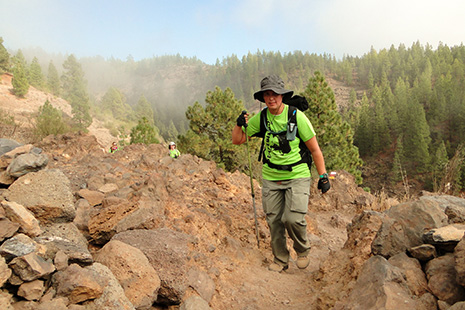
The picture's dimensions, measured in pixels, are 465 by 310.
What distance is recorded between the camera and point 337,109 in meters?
31.8

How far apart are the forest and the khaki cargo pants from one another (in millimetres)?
3390

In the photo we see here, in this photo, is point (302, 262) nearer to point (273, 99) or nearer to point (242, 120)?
point (242, 120)

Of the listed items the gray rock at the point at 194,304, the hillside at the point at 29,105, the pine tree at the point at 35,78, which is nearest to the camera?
the gray rock at the point at 194,304

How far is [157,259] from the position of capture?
2467mm

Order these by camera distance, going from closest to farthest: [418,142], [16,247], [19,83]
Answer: [16,247], [19,83], [418,142]

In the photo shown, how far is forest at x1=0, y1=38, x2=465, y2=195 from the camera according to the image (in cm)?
1680

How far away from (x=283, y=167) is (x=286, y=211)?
0.49 metres

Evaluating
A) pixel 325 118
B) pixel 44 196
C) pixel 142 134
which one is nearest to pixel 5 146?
pixel 44 196

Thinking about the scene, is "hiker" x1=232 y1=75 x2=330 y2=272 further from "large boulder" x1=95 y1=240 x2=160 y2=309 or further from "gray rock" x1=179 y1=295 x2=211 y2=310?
"large boulder" x1=95 y1=240 x2=160 y2=309

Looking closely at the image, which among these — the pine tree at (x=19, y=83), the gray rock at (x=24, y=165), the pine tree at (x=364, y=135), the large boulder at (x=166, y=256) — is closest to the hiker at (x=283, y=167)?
the large boulder at (x=166, y=256)

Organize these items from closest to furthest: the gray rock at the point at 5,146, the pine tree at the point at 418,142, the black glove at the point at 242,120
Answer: the black glove at the point at 242,120
the gray rock at the point at 5,146
the pine tree at the point at 418,142

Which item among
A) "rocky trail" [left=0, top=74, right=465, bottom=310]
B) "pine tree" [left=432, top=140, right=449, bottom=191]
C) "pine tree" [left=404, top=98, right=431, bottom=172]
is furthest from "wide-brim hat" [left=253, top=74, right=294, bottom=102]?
"pine tree" [left=404, top=98, right=431, bottom=172]

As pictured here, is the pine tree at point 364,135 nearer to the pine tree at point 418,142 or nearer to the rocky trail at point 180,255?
the pine tree at point 418,142

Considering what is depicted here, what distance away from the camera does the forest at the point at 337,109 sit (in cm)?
1680
